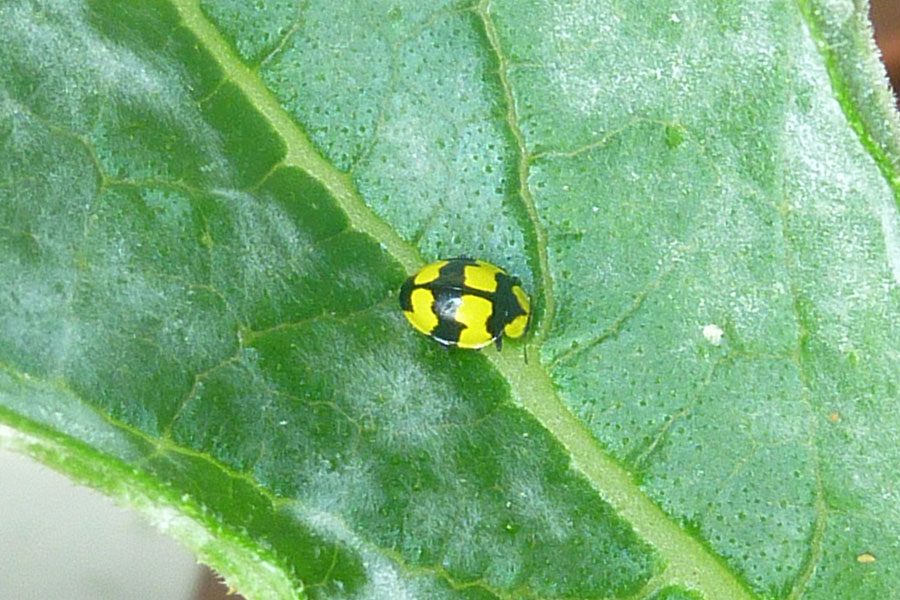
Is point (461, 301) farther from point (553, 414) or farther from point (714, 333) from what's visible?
point (714, 333)

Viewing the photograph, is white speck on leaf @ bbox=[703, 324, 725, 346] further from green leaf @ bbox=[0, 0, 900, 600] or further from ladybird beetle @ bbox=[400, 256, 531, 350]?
ladybird beetle @ bbox=[400, 256, 531, 350]

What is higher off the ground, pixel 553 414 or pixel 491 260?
pixel 491 260

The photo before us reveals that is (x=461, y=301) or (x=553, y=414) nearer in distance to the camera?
(x=553, y=414)

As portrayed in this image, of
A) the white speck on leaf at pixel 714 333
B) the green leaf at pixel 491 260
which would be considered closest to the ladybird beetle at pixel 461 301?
the green leaf at pixel 491 260

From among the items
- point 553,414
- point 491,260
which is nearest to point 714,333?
point 553,414

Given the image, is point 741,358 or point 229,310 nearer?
point 229,310

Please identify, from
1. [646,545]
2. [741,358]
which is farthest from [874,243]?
[646,545]

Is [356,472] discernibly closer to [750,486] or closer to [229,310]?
[229,310]
